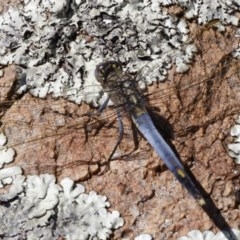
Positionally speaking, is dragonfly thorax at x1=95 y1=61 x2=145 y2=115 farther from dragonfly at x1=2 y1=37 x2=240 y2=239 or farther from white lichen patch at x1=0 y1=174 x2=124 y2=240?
white lichen patch at x1=0 y1=174 x2=124 y2=240

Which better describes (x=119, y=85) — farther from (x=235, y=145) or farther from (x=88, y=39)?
(x=235, y=145)

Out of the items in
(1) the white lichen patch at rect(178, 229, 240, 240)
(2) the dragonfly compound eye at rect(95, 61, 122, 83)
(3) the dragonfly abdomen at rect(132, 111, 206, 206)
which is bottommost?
(1) the white lichen patch at rect(178, 229, 240, 240)

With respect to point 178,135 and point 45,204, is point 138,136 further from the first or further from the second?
point 45,204

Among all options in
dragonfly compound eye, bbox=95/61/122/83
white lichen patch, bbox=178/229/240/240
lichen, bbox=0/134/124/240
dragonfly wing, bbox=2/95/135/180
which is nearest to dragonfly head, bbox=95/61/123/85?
dragonfly compound eye, bbox=95/61/122/83

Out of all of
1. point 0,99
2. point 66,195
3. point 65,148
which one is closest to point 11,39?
point 0,99

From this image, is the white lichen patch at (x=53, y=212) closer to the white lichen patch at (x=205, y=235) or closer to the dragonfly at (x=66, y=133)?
the dragonfly at (x=66, y=133)

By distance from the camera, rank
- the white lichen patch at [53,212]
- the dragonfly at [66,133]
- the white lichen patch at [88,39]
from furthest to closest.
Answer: the white lichen patch at [88,39], the dragonfly at [66,133], the white lichen patch at [53,212]

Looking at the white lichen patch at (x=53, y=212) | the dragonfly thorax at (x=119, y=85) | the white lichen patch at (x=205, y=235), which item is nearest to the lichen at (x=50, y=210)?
the white lichen patch at (x=53, y=212)
